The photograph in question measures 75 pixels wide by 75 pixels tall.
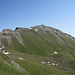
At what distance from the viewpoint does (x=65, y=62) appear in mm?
154375

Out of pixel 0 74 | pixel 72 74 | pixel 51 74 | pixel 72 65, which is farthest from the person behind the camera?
pixel 72 65

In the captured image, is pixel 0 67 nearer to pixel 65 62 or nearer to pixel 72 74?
pixel 72 74

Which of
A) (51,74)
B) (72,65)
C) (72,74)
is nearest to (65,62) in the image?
(72,65)

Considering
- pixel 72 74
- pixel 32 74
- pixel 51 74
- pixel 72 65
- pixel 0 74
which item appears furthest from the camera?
pixel 72 65

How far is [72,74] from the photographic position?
368 feet

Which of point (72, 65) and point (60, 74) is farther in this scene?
point (72, 65)

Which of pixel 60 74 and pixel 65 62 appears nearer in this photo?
pixel 60 74

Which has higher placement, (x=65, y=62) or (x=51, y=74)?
(x=51, y=74)

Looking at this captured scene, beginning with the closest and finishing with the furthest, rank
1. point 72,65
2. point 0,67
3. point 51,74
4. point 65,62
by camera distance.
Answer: point 0,67 → point 51,74 → point 72,65 → point 65,62

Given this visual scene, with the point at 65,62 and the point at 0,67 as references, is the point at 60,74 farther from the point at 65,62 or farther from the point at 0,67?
the point at 0,67

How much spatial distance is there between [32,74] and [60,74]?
94.2 feet

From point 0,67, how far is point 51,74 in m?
63.1

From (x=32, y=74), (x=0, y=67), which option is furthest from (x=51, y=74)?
(x=0, y=67)

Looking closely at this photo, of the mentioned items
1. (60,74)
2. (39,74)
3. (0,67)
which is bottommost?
(60,74)
